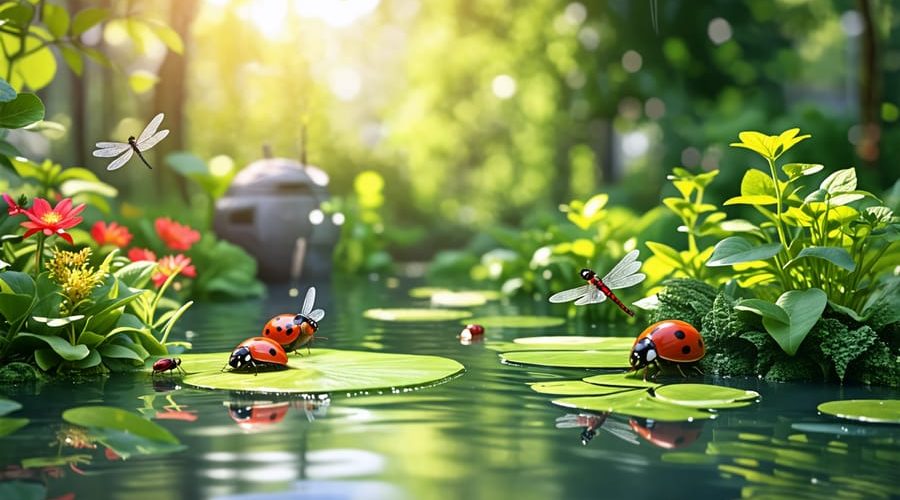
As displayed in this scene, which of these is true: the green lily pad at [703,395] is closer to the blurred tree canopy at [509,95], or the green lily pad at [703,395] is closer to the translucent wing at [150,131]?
the translucent wing at [150,131]

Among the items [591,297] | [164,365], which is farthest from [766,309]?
[164,365]

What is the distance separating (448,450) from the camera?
96.6 inches

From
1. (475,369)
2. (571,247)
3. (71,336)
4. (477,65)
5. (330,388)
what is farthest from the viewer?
(477,65)

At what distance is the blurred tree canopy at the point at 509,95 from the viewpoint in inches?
466

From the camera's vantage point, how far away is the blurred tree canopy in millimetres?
11836

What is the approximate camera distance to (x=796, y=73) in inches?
543

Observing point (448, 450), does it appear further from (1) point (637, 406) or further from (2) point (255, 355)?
(2) point (255, 355)

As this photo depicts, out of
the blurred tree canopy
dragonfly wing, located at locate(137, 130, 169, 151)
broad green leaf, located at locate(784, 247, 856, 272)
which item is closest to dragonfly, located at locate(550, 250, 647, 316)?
broad green leaf, located at locate(784, 247, 856, 272)

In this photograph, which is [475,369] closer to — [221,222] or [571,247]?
[571,247]

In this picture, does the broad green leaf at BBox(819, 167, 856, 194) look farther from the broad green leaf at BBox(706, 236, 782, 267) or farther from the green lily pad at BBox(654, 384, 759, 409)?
the green lily pad at BBox(654, 384, 759, 409)

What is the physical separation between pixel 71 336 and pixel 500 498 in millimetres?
2123

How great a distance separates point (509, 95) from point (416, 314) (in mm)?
12772

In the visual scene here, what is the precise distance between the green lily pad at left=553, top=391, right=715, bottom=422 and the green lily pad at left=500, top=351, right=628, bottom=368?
0.62m

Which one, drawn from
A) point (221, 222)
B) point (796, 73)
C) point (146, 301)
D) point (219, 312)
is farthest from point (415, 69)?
point (146, 301)
